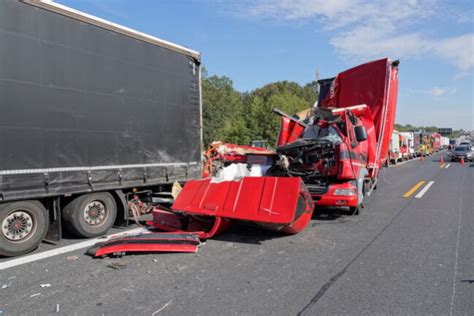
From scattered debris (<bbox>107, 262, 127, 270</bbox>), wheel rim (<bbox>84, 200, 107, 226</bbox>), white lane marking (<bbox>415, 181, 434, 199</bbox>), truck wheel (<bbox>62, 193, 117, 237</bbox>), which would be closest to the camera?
scattered debris (<bbox>107, 262, 127, 270</bbox>)

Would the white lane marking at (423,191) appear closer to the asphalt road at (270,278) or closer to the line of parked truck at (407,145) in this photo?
the asphalt road at (270,278)

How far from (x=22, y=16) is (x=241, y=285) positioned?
4663mm

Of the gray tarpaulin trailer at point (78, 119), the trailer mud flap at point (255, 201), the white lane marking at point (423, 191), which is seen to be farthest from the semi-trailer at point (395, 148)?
the gray tarpaulin trailer at point (78, 119)

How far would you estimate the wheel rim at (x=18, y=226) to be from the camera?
538 cm

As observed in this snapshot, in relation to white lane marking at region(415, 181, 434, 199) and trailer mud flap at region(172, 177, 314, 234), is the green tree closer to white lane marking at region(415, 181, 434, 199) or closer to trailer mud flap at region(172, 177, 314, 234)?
white lane marking at region(415, 181, 434, 199)

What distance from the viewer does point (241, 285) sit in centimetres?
439

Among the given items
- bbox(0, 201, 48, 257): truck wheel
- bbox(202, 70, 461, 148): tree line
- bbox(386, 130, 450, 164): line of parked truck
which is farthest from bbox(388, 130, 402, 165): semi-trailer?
bbox(0, 201, 48, 257): truck wheel

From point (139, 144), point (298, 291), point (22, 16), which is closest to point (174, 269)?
point (298, 291)

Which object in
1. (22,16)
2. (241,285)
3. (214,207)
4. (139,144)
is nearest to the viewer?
(241,285)

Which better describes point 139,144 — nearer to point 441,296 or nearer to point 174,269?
point 174,269

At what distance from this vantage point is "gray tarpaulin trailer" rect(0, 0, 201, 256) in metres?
5.28

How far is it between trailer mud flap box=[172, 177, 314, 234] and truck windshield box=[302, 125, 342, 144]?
7.81 feet

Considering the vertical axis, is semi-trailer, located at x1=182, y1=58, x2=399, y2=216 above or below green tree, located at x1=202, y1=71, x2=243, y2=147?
below

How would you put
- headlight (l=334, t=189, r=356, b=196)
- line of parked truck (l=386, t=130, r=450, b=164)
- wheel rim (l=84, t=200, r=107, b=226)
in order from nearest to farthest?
1. wheel rim (l=84, t=200, r=107, b=226)
2. headlight (l=334, t=189, r=356, b=196)
3. line of parked truck (l=386, t=130, r=450, b=164)
